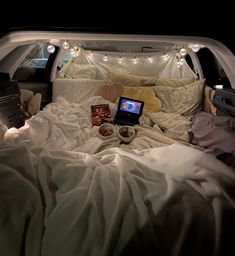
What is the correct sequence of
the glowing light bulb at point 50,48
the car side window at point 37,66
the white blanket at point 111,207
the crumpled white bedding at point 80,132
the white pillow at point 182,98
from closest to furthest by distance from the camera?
the white blanket at point 111,207 < the crumpled white bedding at point 80,132 < the white pillow at point 182,98 < the glowing light bulb at point 50,48 < the car side window at point 37,66

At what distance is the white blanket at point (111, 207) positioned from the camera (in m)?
0.50

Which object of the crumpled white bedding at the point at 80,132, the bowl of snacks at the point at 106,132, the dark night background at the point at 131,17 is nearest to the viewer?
the dark night background at the point at 131,17

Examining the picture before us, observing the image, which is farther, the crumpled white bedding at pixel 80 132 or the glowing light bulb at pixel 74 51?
the glowing light bulb at pixel 74 51

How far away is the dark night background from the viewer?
683mm

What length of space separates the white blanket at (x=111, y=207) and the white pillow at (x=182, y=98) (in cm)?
173

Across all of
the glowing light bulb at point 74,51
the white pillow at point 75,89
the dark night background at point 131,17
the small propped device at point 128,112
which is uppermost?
the dark night background at point 131,17

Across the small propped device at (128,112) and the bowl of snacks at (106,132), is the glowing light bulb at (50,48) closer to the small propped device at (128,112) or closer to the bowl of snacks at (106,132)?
the small propped device at (128,112)

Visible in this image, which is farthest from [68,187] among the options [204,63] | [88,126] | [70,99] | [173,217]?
[204,63]

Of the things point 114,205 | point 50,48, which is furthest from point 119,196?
point 50,48

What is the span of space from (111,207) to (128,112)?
1.48m

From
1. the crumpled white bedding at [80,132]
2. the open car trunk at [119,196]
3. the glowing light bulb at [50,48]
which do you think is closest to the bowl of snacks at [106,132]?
the crumpled white bedding at [80,132]

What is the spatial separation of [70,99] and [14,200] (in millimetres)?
2219

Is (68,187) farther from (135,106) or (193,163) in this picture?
(135,106)

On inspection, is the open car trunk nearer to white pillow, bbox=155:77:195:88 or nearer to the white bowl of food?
the white bowl of food
